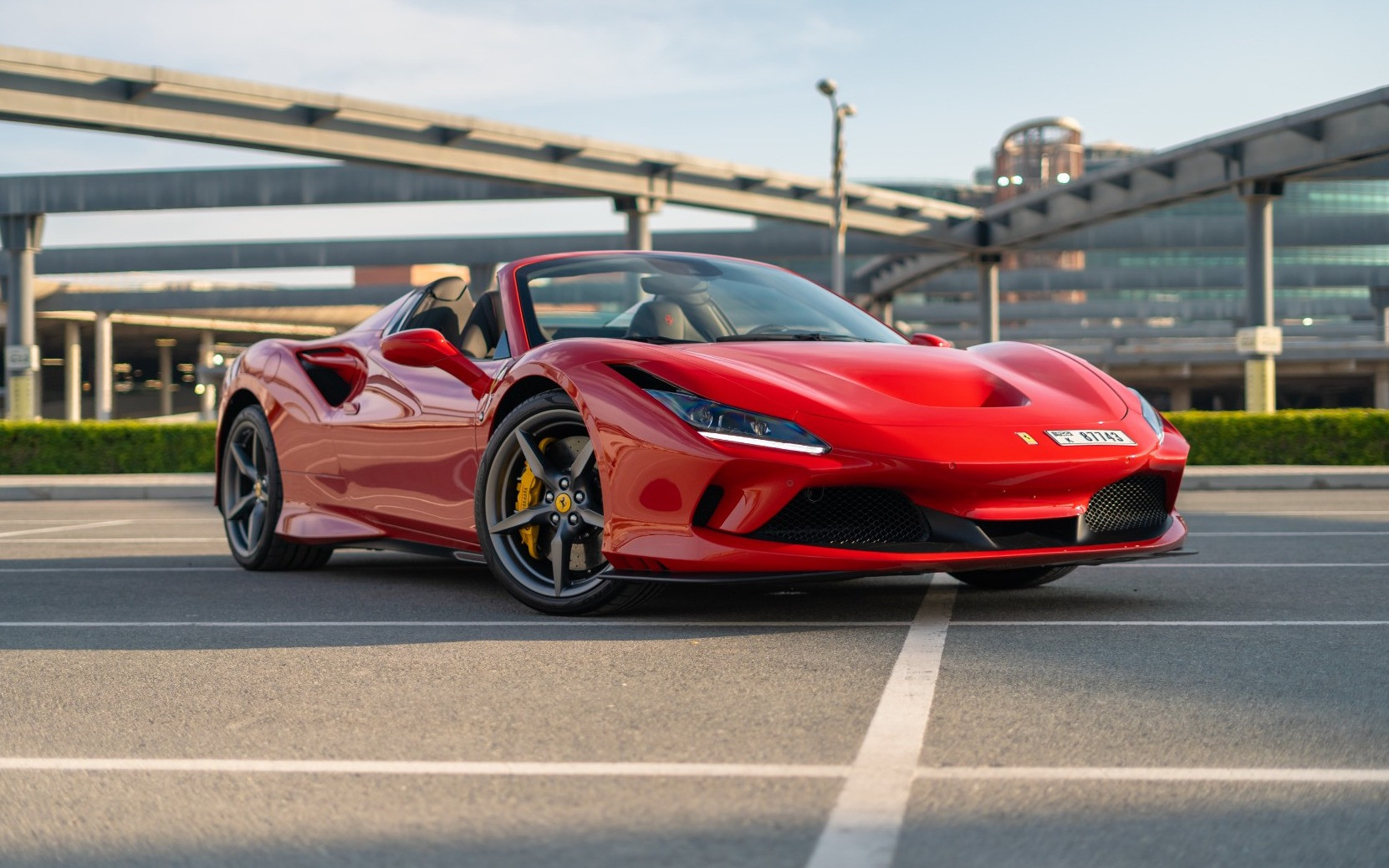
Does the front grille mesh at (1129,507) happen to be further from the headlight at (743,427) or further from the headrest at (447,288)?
the headrest at (447,288)

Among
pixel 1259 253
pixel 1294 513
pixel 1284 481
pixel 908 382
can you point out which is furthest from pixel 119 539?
pixel 1259 253

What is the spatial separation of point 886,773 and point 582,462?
2.51 m

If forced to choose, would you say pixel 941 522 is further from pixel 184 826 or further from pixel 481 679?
pixel 184 826

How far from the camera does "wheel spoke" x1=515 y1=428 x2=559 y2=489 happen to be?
5.60m

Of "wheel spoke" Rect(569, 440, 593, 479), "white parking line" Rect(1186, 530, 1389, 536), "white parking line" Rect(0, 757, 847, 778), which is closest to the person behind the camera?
"white parking line" Rect(0, 757, 847, 778)

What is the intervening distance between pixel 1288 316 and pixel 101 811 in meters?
79.0

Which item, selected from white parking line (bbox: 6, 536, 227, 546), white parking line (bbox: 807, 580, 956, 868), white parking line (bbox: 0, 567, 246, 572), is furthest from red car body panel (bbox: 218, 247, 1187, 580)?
white parking line (bbox: 6, 536, 227, 546)

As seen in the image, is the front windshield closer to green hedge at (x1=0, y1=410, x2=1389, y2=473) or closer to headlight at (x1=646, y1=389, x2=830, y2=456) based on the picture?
headlight at (x1=646, y1=389, x2=830, y2=456)

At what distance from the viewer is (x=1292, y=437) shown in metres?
20.5

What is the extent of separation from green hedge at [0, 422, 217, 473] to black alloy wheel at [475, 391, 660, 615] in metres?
17.7

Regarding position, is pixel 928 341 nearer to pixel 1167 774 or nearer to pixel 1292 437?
pixel 1167 774

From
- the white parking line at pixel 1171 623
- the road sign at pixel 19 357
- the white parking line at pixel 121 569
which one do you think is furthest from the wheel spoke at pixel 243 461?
the road sign at pixel 19 357

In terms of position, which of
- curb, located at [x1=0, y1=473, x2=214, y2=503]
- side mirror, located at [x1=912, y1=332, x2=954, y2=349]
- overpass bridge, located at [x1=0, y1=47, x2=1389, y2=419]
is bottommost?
curb, located at [x1=0, y1=473, x2=214, y2=503]

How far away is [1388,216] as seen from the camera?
1574 inches
